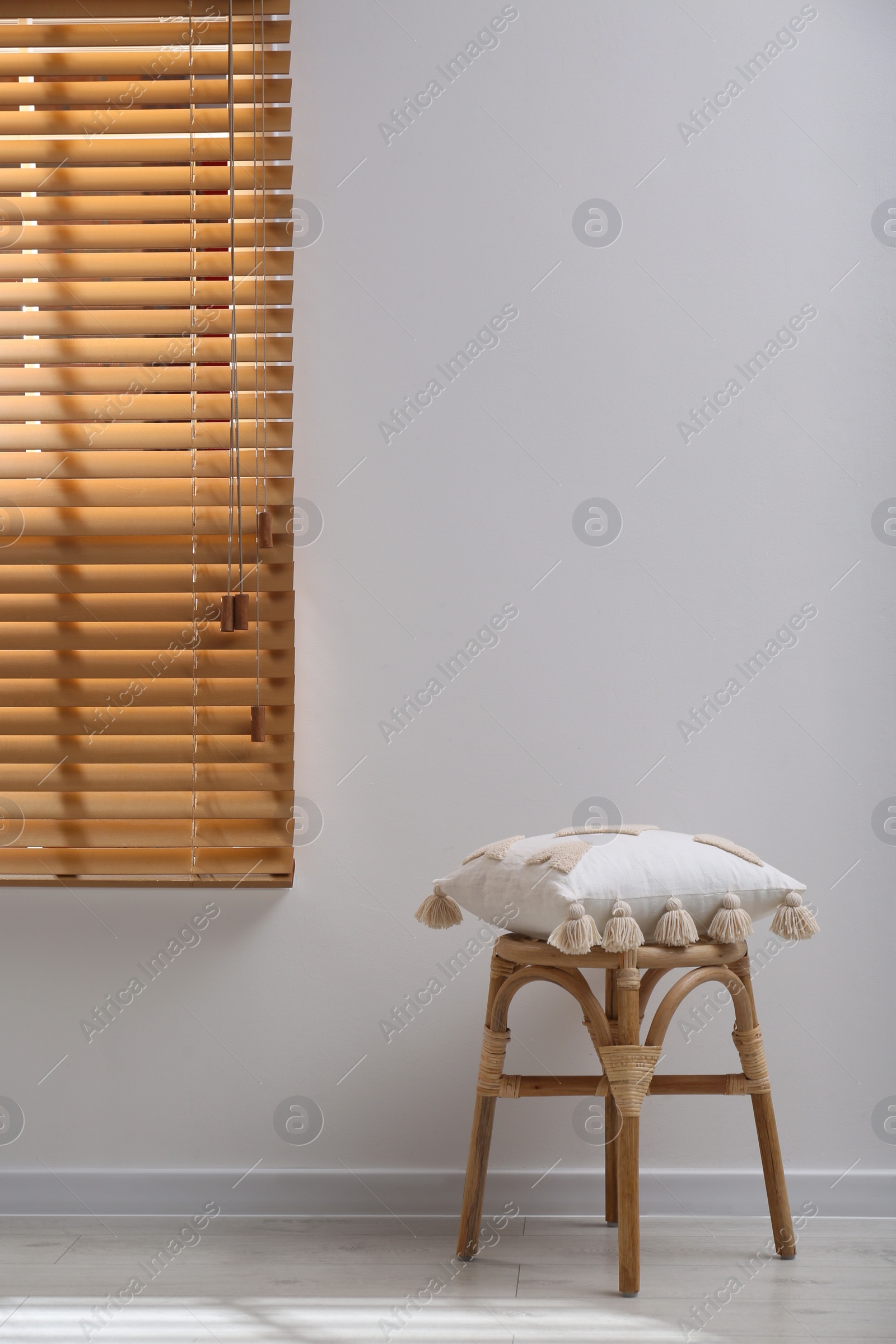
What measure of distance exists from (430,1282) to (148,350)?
62.4 inches

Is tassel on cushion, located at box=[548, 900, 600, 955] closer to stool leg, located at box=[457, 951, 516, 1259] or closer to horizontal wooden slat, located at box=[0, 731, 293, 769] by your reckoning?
stool leg, located at box=[457, 951, 516, 1259]

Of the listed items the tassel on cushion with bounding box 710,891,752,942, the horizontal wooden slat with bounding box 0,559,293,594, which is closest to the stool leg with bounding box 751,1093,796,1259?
the tassel on cushion with bounding box 710,891,752,942

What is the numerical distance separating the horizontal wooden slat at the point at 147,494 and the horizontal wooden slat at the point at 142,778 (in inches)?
11.5

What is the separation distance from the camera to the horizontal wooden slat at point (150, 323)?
6.19 feet

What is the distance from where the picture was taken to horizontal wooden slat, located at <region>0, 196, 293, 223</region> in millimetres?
A: 1887

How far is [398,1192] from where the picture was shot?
186 centimetres

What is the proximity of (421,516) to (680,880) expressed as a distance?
2.64 ft

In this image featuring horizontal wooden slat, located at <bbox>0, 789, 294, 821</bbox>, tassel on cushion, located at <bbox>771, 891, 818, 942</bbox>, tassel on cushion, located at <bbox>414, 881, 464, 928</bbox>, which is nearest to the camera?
tassel on cushion, located at <bbox>771, 891, 818, 942</bbox>

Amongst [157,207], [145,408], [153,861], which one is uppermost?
[157,207]

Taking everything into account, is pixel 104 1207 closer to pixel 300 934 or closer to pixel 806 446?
pixel 300 934

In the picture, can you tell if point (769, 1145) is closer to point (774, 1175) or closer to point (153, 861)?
point (774, 1175)

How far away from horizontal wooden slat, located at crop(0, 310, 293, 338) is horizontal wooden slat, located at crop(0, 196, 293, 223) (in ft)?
0.36

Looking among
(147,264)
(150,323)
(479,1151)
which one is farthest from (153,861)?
(147,264)

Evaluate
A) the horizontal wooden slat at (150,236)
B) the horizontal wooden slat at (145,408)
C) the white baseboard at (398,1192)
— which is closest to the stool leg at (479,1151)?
the white baseboard at (398,1192)
